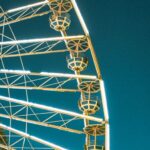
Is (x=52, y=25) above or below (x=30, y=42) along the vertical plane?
above

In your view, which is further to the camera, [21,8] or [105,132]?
[21,8]

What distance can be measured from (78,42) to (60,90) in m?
2.36

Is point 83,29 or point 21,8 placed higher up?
point 21,8

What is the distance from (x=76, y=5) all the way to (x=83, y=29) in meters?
0.86

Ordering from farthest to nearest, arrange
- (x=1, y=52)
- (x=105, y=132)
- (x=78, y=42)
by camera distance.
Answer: (x=78, y=42) < (x=1, y=52) < (x=105, y=132)

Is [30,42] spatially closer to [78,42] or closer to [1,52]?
[1,52]

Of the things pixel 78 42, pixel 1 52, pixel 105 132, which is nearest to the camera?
pixel 105 132

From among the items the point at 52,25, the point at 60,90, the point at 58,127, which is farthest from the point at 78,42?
the point at 58,127

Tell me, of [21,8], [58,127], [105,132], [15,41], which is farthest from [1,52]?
[105,132]

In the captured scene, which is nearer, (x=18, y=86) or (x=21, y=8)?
(x=18, y=86)

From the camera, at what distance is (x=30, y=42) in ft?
48.3

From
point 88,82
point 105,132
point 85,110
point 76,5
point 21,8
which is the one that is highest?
point 21,8

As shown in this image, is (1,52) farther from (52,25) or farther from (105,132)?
(105,132)

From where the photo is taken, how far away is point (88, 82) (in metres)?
15.8
